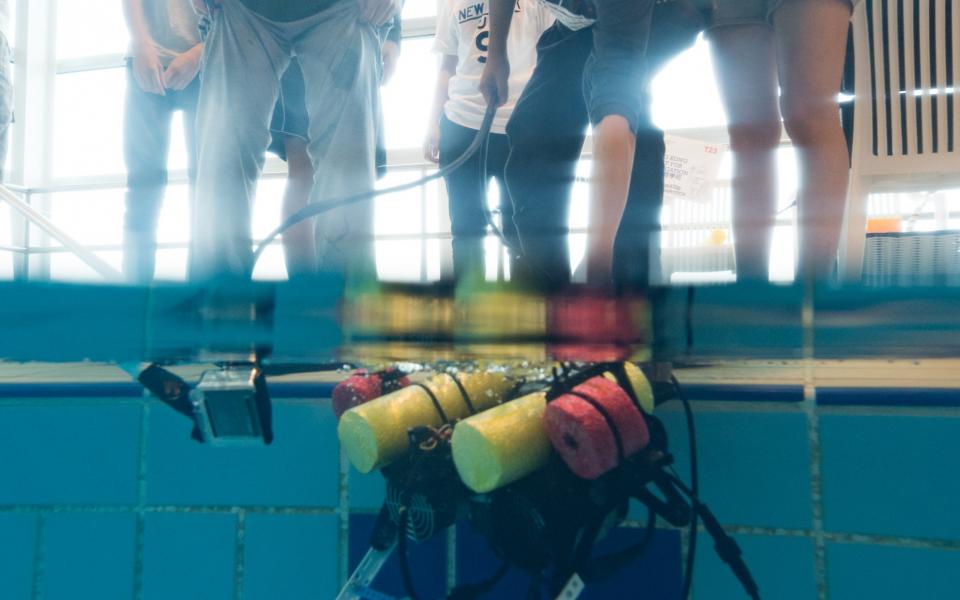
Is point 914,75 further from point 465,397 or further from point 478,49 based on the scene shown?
point 465,397

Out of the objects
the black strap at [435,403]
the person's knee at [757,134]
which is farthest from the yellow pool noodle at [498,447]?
the person's knee at [757,134]

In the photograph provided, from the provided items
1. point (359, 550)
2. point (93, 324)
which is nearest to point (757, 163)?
Result: point (359, 550)

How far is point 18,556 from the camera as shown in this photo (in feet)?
3.93

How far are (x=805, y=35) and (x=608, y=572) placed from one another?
80 cm

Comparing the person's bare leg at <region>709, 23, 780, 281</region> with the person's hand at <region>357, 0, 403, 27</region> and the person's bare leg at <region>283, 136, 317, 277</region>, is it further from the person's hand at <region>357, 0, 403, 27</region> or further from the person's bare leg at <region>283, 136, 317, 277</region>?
the person's bare leg at <region>283, 136, 317, 277</region>

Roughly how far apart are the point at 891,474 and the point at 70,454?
1390 mm

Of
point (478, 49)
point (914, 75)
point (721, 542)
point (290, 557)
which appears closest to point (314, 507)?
point (290, 557)

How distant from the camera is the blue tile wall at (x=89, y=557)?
1.16m

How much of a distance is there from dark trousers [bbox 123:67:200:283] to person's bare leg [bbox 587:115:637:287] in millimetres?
934

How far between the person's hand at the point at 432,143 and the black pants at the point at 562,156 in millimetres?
518

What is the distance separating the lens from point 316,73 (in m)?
1.19

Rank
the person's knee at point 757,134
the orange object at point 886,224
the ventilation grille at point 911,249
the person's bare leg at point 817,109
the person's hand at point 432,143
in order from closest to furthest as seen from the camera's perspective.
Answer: the person's bare leg at point 817,109
the person's knee at point 757,134
the ventilation grille at point 911,249
the person's hand at point 432,143
the orange object at point 886,224

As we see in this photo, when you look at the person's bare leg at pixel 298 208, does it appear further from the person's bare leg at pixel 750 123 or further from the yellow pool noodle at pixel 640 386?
the person's bare leg at pixel 750 123

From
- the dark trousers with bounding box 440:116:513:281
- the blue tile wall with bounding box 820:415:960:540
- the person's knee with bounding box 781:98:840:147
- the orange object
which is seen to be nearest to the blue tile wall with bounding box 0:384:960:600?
the blue tile wall with bounding box 820:415:960:540
